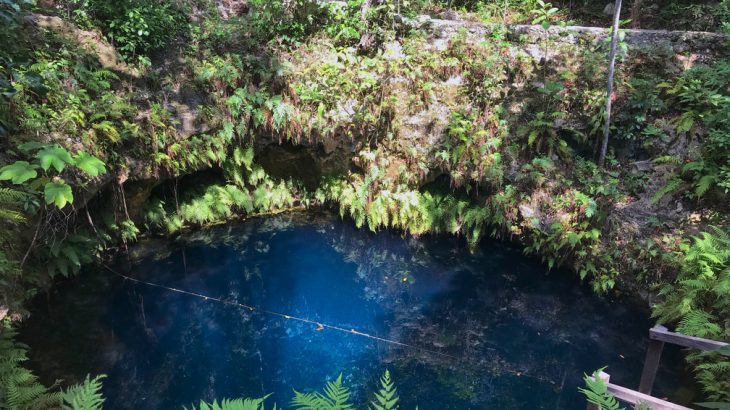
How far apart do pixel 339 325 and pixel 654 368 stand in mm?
4357

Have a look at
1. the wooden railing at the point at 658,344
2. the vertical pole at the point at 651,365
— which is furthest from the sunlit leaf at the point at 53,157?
the vertical pole at the point at 651,365

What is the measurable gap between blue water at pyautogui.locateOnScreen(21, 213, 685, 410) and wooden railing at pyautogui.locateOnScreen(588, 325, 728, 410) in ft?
2.71

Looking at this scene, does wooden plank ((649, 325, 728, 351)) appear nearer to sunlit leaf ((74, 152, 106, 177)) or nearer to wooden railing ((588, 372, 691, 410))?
wooden railing ((588, 372, 691, 410))

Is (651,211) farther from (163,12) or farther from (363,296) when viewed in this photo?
(163,12)

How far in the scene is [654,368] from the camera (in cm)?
515

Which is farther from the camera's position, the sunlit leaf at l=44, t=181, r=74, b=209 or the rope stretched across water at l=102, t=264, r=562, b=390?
the rope stretched across water at l=102, t=264, r=562, b=390

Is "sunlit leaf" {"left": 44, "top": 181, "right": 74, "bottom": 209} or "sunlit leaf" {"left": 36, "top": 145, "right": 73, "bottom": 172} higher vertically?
"sunlit leaf" {"left": 36, "top": 145, "right": 73, "bottom": 172}

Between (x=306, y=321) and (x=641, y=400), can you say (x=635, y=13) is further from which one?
(x=306, y=321)

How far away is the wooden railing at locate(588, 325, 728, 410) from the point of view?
4.46 metres

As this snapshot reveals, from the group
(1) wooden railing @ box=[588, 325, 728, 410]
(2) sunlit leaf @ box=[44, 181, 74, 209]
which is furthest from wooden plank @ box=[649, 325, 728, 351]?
(2) sunlit leaf @ box=[44, 181, 74, 209]

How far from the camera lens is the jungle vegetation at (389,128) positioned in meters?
6.58

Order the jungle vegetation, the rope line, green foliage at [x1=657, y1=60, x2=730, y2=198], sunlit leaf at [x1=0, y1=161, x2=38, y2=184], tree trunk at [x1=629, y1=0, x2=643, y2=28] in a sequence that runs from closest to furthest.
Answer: sunlit leaf at [x1=0, y1=161, x2=38, y2=184]
the rope line
the jungle vegetation
green foliage at [x1=657, y1=60, x2=730, y2=198]
tree trunk at [x1=629, y1=0, x2=643, y2=28]

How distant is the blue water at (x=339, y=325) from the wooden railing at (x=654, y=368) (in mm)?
828

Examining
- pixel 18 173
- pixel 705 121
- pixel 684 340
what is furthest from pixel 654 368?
pixel 18 173
